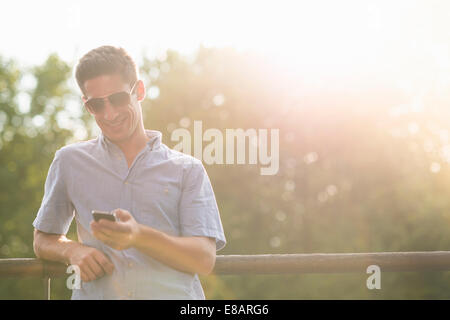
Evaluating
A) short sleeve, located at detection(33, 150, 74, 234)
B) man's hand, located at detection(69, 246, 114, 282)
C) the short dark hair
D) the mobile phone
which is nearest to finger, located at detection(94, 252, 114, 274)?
man's hand, located at detection(69, 246, 114, 282)

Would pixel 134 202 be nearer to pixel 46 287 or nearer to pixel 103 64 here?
pixel 103 64

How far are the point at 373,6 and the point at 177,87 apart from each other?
733 cm

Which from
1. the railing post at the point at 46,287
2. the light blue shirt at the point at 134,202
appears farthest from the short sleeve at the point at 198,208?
the railing post at the point at 46,287

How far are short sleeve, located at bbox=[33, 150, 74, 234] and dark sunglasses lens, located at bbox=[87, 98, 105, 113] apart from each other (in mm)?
214

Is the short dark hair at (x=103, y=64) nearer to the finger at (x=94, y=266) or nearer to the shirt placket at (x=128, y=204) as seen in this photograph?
the shirt placket at (x=128, y=204)

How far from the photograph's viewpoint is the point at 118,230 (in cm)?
157

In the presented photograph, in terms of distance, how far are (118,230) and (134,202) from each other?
15.2 inches

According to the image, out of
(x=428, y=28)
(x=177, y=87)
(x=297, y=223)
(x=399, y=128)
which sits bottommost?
(x=297, y=223)

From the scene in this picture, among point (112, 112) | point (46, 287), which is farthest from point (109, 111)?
point (46, 287)

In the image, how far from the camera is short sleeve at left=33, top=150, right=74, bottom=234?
202 centimetres

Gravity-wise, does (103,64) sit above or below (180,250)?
above

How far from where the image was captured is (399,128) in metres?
20.2
